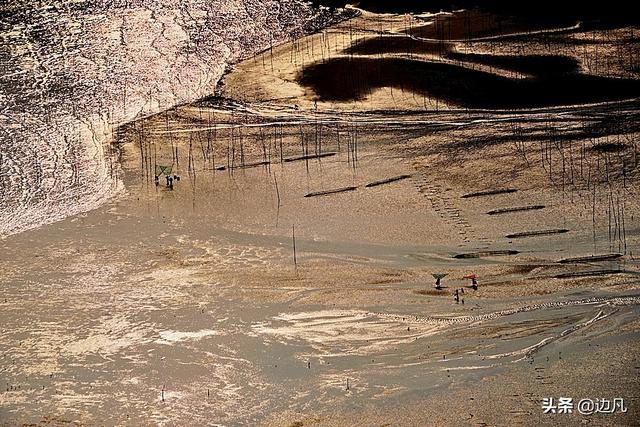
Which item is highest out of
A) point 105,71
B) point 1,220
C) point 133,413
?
point 105,71

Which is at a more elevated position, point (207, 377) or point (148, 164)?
point (148, 164)

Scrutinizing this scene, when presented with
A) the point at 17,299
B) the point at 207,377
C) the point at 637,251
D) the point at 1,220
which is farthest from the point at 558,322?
the point at 1,220

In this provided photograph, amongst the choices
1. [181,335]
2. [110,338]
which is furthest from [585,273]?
[110,338]

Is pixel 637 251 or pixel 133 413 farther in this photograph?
pixel 637 251

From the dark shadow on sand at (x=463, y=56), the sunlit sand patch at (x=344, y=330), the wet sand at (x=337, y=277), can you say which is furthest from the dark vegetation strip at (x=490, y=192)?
the dark shadow on sand at (x=463, y=56)

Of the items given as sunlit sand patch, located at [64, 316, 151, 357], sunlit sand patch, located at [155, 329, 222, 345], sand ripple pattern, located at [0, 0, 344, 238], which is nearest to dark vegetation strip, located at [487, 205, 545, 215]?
sunlit sand patch, located at [155, 329, 222, 345]

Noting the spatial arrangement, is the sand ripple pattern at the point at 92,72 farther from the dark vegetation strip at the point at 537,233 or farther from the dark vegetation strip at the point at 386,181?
the dark vegetation strip at the point at 537,233

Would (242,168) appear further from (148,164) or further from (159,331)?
(159,331)
